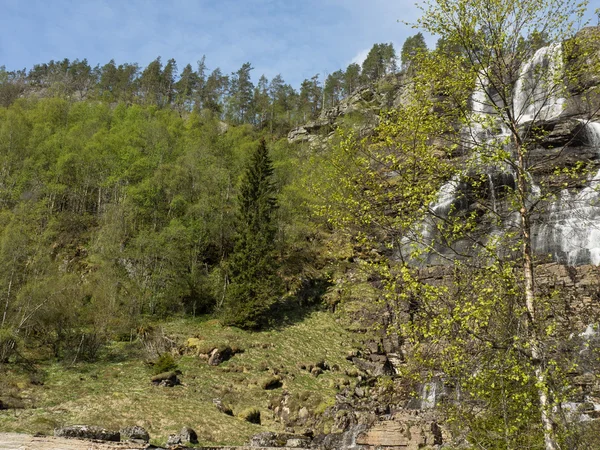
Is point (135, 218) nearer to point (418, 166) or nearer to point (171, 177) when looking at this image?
point (171, 177)

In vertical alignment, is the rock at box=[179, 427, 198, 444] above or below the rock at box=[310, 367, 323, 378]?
below

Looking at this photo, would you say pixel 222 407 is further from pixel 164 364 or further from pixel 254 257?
pixel 254 257

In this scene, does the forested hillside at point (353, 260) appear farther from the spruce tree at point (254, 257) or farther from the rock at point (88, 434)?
the rock at point (88, 434)

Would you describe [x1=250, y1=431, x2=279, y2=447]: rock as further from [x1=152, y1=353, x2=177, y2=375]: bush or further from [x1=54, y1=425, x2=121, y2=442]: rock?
[x1=152, y1=353, x2=177, y2=375]: bush

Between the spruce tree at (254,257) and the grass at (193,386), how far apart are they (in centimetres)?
128

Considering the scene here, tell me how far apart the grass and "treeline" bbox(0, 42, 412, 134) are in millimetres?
59590

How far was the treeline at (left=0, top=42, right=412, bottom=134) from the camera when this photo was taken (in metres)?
84.8

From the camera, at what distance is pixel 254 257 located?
102 feet

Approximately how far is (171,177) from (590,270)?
102 feet

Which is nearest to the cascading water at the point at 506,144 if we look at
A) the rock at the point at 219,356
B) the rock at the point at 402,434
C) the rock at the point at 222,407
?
the rock at the point at 402,434

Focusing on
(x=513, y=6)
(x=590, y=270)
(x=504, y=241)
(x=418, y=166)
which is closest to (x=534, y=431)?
(x=504, y=241)

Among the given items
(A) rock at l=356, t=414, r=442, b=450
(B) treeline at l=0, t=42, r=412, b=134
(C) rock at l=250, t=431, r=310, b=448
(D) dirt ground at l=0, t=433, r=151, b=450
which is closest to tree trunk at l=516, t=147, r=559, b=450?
(D) dirt ground at l=0, t=433, r=151, b=450

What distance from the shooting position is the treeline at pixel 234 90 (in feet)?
278

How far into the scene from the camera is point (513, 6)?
25.1 ft
